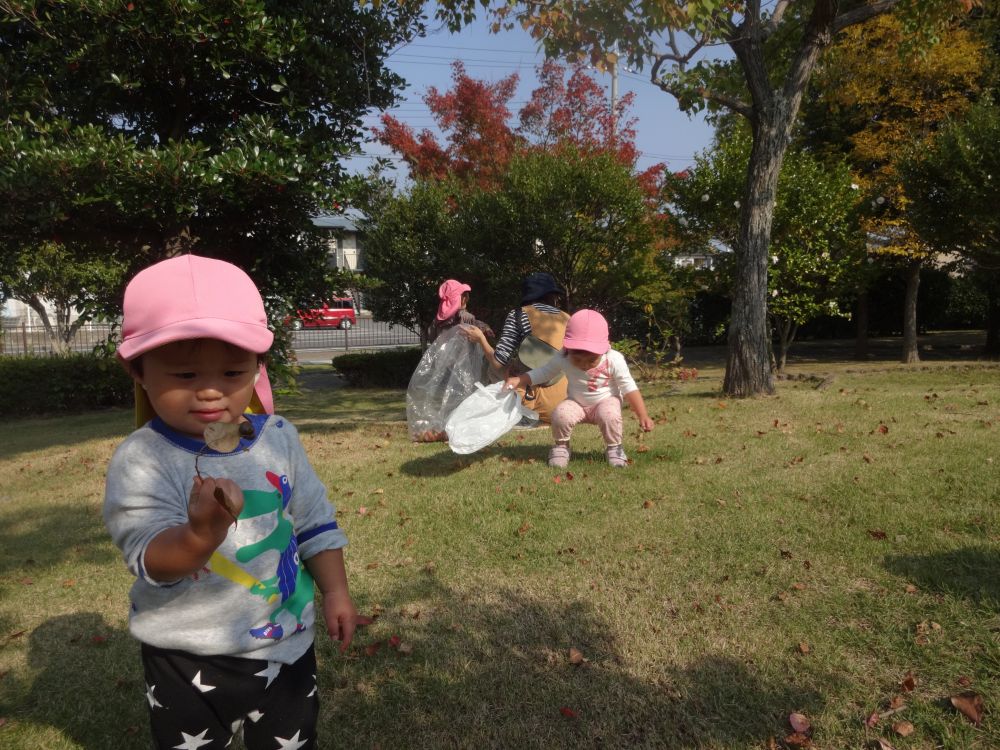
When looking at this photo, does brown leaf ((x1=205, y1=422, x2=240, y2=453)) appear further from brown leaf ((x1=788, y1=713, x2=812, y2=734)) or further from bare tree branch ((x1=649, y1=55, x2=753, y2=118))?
bare tree branch ((x1=649, y1=55, x2=753, y2=118))

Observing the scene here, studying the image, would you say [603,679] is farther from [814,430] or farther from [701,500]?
[814,430]

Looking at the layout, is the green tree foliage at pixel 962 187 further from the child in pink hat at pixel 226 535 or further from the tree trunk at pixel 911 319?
the child in pink hat at pixel 226 535

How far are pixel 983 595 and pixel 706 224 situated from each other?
12.6 meters

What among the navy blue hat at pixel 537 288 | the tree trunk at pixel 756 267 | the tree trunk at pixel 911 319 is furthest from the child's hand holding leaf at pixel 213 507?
the tree trunk at pixel 911 319

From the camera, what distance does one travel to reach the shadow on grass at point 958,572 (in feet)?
11.0

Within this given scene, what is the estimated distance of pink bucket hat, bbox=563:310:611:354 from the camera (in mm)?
5840

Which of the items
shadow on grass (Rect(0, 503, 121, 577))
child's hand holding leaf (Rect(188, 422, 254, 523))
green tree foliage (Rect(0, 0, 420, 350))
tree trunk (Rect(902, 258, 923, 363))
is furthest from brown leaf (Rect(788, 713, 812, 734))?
tree trunk (Rect(902, 258, 923, 363))

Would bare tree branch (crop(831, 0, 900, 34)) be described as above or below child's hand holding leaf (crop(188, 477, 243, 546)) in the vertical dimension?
above

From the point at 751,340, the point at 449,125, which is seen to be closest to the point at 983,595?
the point at 751,340

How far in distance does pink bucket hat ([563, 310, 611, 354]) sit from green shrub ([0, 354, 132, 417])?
10.9 m

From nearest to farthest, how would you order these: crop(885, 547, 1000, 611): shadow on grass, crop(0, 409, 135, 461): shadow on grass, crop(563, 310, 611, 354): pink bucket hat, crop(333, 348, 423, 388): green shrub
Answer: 1. crop(885, 547, 1000, 611): shadow on grass
2. crop(563, 310, 611, 354): pink bucket hat
3. crop(0, 409, 135, 461): shadow on grass
4. crop(333, 348, 423, 388): green shrub

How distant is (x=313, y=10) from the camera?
792cm

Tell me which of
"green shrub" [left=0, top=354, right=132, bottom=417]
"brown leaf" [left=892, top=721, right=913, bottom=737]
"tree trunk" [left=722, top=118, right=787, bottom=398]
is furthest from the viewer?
"green shrub" [left=0, top=354, right=132, bottom=417]

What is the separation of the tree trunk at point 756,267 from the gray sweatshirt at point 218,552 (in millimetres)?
8551
